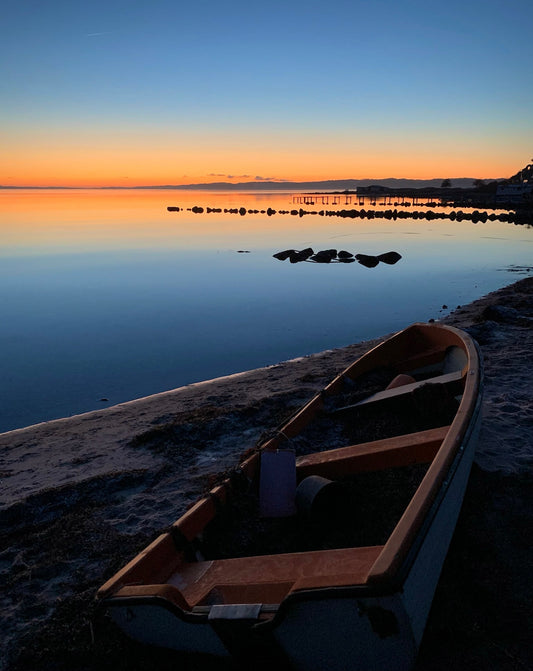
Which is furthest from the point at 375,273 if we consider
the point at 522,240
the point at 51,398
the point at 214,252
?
the point at 51,398

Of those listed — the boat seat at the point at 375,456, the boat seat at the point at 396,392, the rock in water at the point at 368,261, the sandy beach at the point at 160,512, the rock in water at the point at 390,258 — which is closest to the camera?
the sandy beach at the point at 160,512

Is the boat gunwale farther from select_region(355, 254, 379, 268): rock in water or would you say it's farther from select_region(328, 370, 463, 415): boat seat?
select_region(355, 254, 379, 268): rock in water

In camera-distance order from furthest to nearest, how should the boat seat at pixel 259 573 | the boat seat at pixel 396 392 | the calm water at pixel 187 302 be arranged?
the calm water at pixel 187 302, the boat seat at pixel 396 392, the boat seat at pixel 259 573

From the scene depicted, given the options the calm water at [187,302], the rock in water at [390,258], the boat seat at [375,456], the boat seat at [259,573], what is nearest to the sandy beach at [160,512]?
the boat seat at [259,573]

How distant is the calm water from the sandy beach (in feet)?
8.15

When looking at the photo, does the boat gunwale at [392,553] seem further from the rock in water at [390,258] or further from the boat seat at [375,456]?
the rock in water at [390,258]

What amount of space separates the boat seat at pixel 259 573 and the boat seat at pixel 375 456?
1.18m

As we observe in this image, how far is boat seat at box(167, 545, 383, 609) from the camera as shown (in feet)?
9.91

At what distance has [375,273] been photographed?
88.7 feet

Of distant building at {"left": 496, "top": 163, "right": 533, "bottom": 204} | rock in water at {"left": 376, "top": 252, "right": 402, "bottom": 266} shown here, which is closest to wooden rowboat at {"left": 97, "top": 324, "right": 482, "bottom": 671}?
rock in water at {"left": 376, "top": 252, "right": 402, "bottom": 266}

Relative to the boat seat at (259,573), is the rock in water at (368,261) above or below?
above

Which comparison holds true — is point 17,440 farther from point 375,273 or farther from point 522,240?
point 522,240

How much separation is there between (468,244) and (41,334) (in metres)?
32.7

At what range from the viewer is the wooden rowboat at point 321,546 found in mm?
2432
